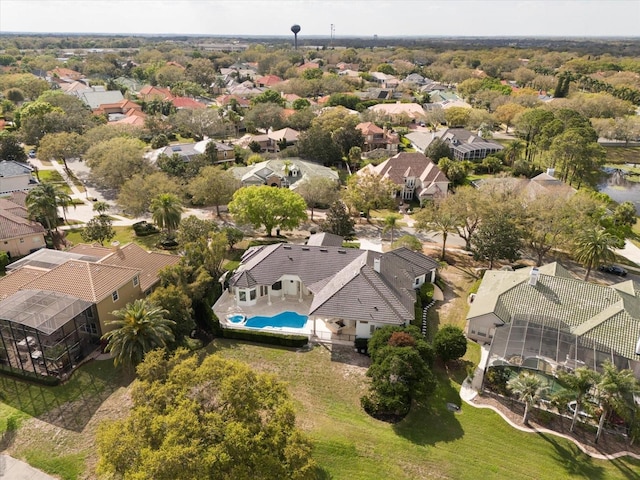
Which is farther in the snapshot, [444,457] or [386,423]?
[386,423]

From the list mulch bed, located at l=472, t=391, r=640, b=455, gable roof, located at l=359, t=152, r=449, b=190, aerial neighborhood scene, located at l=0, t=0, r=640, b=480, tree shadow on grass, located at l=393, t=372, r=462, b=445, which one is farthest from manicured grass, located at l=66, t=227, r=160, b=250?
mulch bed, located at l=472, t=391, r=640, b=455

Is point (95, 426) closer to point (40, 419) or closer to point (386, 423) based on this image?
point (40, 419)

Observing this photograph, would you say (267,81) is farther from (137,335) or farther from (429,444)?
(429,444)

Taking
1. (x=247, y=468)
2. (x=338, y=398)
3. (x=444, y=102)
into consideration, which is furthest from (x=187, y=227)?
(x=444, y=102)

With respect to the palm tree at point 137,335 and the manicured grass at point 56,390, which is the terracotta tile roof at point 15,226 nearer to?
the manicured grass at point 56,390

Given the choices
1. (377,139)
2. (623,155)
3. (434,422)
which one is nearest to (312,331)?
(434,422)
